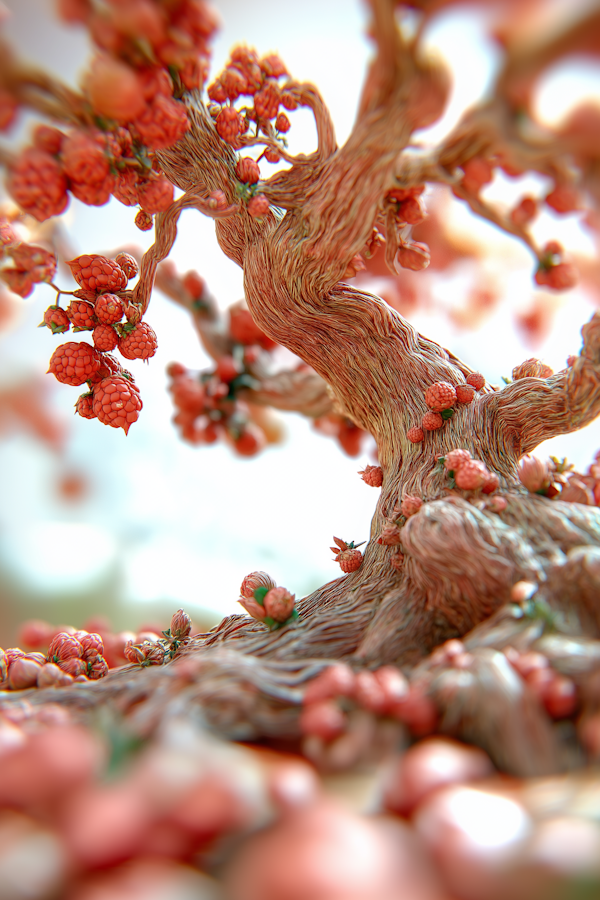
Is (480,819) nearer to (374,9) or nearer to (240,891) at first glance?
(240,891)

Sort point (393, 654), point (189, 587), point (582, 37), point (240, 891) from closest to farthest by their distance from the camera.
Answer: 1. point (240, 891)
2. point (582, 37)
3. point (393, 654)
4. point (189, 587)

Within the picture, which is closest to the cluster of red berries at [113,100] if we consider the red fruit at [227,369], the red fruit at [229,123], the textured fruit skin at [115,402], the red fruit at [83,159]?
the red fruit at [83,159]

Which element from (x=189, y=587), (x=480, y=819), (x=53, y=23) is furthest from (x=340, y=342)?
(x=189, y=587)

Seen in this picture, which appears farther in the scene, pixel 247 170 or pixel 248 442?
pixel 248 442

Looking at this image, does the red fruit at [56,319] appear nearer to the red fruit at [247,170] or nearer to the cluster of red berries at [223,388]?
the red fruit at [247,170]

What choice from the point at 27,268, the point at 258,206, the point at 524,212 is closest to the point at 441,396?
the point at 524,212

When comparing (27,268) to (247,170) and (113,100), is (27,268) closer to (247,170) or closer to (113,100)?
(113,100)
